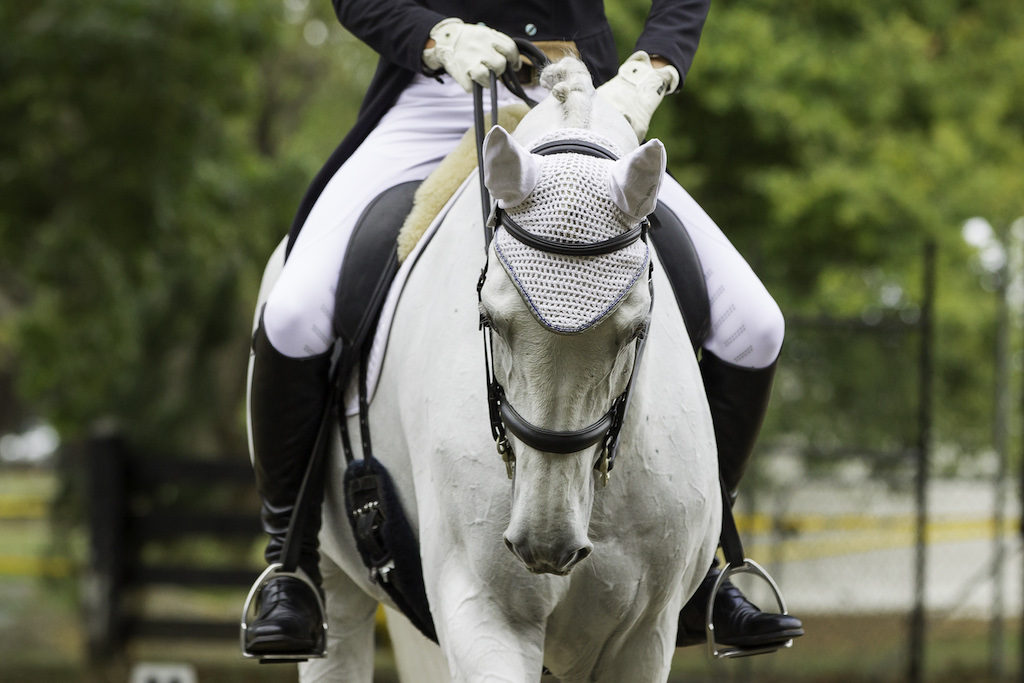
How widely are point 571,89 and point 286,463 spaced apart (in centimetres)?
156

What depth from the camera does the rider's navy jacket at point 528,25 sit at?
11.4ft

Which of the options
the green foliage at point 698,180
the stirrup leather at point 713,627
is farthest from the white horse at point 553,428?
the green foliage at point 698,180

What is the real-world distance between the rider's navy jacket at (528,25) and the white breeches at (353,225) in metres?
0.19

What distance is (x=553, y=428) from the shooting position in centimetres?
242

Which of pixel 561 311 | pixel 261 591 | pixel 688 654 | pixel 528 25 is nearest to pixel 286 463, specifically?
pixel 261 591

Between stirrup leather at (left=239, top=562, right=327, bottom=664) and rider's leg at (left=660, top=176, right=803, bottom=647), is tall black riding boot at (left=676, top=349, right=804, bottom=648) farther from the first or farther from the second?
stirrup leather at (left=239, top=562, right=327, bottom=664)

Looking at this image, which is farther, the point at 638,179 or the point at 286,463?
the point at 286,463

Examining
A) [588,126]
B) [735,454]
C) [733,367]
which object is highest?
[588,126]

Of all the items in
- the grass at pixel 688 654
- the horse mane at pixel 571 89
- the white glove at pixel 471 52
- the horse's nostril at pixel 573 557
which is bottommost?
the grass at pixel 688 654

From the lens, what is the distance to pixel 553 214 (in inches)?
96.3

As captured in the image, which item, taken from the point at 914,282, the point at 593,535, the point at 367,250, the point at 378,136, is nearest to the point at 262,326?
the point at 367,250

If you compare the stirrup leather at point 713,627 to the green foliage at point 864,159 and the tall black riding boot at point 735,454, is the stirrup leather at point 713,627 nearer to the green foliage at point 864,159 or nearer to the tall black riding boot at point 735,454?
the tall black riding boot at point 735,454

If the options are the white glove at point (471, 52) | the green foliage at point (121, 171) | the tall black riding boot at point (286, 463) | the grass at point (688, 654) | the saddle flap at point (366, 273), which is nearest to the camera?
the white glove at point (471, 52)

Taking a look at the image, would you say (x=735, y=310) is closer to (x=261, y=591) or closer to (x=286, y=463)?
(x=286, y=463)
